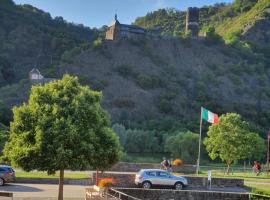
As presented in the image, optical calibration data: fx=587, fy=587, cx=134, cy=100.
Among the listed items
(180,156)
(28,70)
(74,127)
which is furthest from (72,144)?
(28,70)

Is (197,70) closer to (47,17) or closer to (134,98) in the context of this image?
(134,98)

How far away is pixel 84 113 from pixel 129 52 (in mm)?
131824

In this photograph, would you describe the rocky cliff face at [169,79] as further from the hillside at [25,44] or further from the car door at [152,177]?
the car door at [152,177]

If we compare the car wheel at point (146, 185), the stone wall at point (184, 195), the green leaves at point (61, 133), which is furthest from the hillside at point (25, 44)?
the green leaves at point (61, 133)

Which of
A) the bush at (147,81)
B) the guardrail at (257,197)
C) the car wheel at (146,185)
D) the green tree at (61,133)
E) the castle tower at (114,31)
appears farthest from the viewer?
the castle tower at (114,31)

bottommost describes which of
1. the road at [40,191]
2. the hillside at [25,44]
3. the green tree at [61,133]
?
the road at [40,191]

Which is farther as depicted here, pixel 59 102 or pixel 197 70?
pixel 197 70

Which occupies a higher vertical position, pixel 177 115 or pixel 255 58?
pixel 255 58

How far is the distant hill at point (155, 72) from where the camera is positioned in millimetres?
129625

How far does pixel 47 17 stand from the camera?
198625 millimetres

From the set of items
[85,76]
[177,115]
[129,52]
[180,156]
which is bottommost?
[180,156]

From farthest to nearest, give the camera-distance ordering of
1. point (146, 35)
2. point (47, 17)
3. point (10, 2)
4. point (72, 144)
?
point (47, 17)
point (10, 2)
point (146, 35)
point (72, 144)

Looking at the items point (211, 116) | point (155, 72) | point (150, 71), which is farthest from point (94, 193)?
point (150, 71)

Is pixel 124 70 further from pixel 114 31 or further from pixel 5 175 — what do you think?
pixel 5 175
